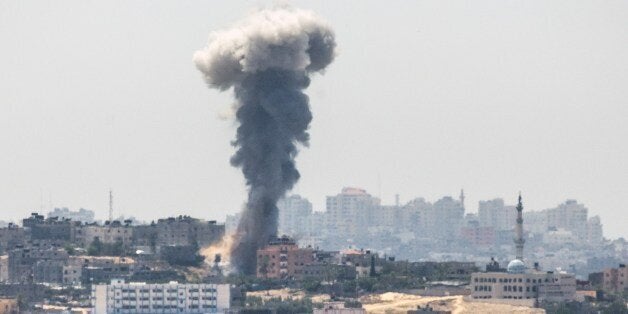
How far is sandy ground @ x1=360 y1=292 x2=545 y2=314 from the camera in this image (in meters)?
145

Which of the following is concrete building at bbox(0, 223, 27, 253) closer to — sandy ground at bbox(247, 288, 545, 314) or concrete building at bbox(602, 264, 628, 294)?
sandy ground at bbox(247, 288, 545, 314)

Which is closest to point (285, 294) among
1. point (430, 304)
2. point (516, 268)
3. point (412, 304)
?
point (412, 304)

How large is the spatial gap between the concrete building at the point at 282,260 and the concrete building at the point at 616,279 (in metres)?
22.4

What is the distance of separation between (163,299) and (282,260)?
2560 centimetres

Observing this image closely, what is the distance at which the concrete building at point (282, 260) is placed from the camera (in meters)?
169

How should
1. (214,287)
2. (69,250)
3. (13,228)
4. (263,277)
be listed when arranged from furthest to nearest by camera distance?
1. (13,228)
2. (69,250)
3. (263,277)
4. (214,287)

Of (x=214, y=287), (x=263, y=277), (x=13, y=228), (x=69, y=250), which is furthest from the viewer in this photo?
(x=13, y=228)

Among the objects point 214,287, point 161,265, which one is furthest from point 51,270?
point 214,287

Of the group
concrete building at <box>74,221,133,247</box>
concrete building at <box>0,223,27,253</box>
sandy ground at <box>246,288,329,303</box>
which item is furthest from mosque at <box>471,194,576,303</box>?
concrete building at <box>0,223,27,253</box>

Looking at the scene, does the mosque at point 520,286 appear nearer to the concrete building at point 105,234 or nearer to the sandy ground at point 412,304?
the sandy ground at point 412,304

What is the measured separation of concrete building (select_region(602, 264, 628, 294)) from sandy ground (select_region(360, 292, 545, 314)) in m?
29.1

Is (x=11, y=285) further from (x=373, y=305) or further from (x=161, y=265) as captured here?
(x=373, y=305)

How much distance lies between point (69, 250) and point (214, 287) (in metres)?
39.8

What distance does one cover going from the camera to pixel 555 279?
156 m
